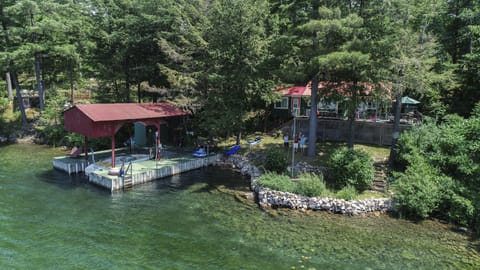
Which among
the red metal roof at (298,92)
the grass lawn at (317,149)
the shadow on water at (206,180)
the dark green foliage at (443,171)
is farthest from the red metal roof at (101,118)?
the dark green foliage at (443,171)

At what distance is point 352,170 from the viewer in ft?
55.5

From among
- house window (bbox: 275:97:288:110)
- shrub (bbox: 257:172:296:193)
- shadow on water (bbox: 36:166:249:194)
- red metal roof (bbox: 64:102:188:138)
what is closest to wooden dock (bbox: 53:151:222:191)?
shadow on water (bbox: 36:166:249:194)

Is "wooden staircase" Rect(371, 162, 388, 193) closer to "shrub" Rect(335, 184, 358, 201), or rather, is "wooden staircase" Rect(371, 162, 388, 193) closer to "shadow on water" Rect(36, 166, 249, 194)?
"shrub" Rect(335, 184, 358, 201)

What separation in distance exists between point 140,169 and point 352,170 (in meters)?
12.9

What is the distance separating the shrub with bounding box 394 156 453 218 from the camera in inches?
588

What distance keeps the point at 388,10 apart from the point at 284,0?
1024 cm

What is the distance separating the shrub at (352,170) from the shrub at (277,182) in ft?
8.35

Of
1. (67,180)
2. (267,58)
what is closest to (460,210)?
(267,58)

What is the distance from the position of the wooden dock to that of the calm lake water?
80cm

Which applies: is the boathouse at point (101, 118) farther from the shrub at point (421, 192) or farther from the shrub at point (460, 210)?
the shrub at point (460, 210)

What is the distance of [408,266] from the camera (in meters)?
11.2


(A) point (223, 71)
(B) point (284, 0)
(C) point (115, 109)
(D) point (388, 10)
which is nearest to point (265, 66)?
(A) point (223, 71)

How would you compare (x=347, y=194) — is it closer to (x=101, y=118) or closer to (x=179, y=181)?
(x=179, y=181)

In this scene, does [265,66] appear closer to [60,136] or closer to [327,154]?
[327,154]
